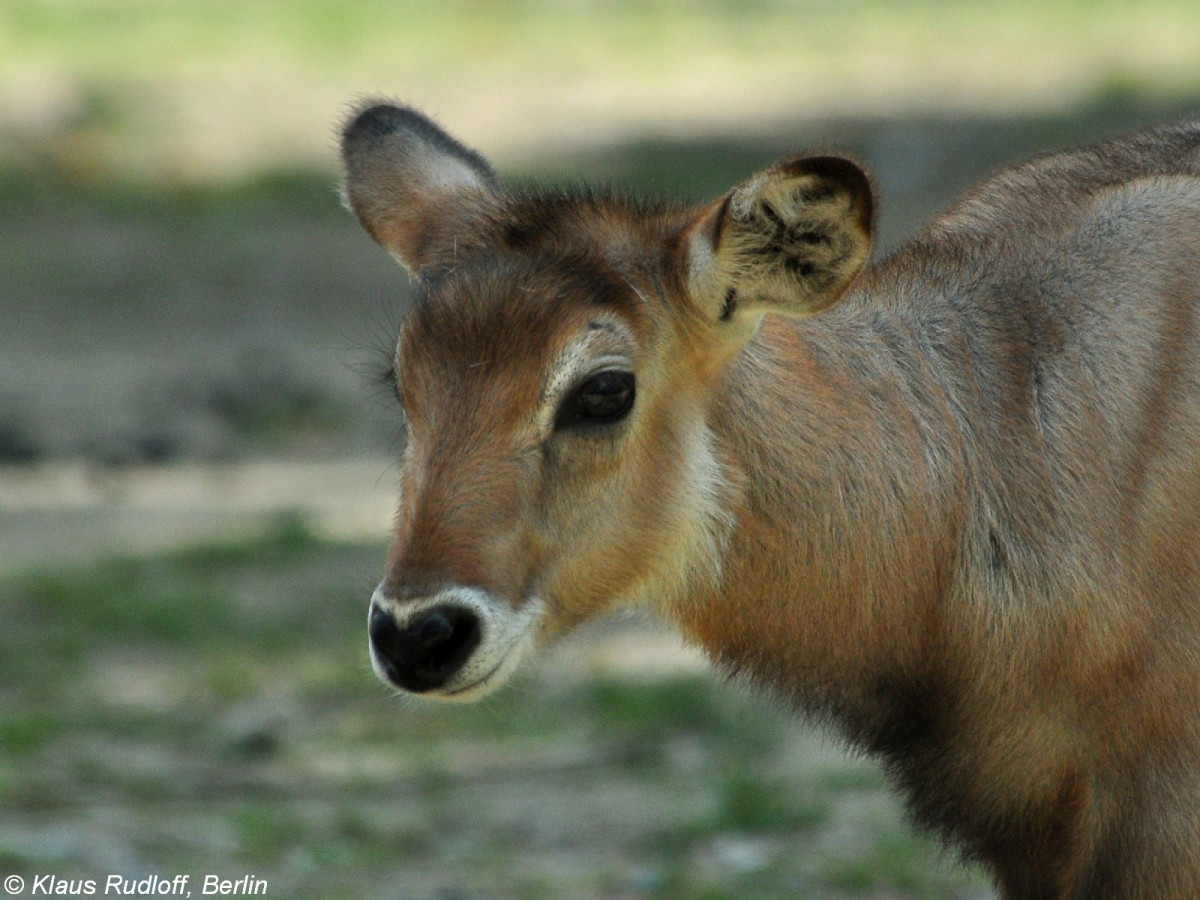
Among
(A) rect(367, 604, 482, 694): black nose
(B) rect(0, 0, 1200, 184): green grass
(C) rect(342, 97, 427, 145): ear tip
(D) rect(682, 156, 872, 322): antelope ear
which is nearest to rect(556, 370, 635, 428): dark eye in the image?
(D) rect(682, 156, 872, 322): antelope ear

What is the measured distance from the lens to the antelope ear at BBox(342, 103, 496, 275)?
5492 millimetres

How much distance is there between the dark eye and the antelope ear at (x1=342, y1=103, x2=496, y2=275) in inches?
34.6

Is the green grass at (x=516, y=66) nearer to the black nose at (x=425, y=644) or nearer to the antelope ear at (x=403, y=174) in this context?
the antelope ear at (x=403, y=174)

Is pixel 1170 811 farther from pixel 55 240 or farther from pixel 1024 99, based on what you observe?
pixel 1024 99

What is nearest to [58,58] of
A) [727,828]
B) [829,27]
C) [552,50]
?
[552,50]

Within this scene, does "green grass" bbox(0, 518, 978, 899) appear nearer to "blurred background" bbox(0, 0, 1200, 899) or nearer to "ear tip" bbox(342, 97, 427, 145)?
"blurred background" bbox(0, 0, 1200, 899)

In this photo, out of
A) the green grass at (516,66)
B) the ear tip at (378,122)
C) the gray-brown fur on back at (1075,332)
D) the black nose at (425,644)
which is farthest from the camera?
the green grass at (516,66)

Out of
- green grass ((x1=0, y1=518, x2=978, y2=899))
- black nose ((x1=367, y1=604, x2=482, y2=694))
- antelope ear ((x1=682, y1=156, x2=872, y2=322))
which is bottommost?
green grass ((x1=0, y1=518, x2=978, y2=899))

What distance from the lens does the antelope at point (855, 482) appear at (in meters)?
4.69

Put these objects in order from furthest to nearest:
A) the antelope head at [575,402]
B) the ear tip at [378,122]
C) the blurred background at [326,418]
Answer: the blurred background at [326,418], the ear tip at [378,122], the antelope head at [575,402]

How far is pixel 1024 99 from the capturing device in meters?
19.4

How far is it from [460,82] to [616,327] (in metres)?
14.8

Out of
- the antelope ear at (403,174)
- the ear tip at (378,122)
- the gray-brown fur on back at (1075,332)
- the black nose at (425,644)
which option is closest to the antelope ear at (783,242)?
the gray-brown fur on back at (1075,332)

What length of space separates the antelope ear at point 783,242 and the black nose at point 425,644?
1009 millimetres
